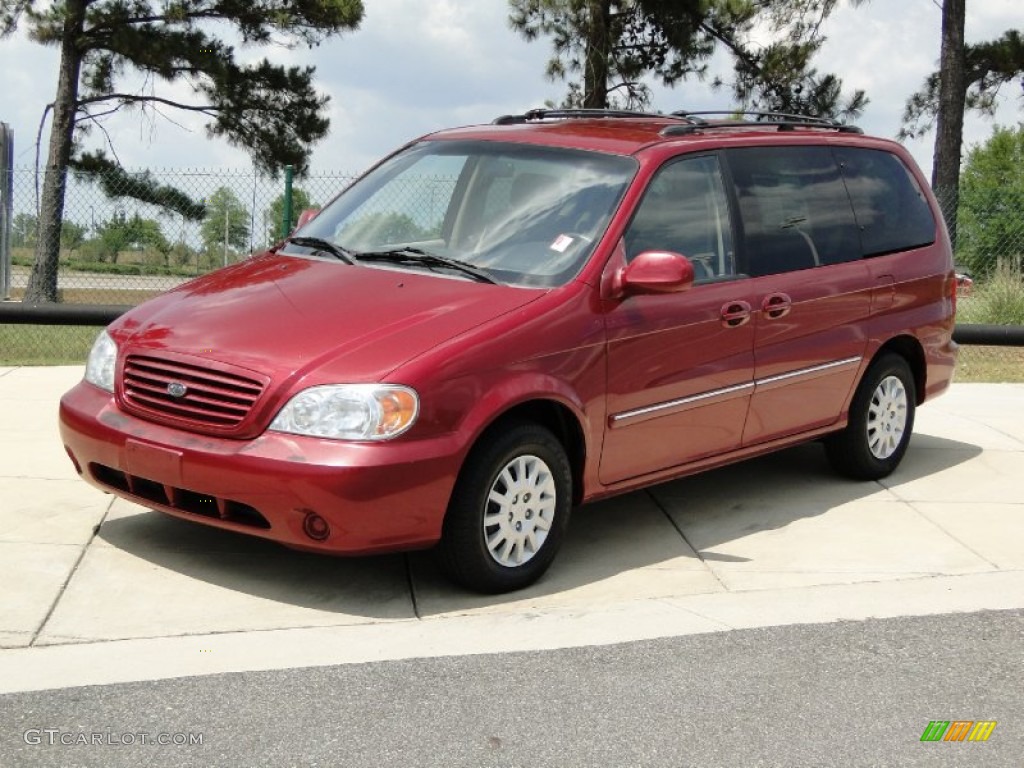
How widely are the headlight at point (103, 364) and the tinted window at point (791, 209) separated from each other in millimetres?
2928

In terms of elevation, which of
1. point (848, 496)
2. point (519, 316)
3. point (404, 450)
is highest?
point (519, 316)

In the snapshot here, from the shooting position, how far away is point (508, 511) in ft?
20.1

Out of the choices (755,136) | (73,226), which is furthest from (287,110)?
(755,136)

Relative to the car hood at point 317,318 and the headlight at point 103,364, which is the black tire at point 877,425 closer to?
the car hood at point 317,318

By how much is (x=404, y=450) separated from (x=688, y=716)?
1429 mm

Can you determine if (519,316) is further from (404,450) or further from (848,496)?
(848,496)

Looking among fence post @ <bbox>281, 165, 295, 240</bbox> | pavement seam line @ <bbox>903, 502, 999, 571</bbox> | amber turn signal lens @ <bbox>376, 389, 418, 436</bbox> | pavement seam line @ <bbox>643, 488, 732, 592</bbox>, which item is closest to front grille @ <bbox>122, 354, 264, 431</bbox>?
→ amber turn signal lens @ <bbox>376, 389, 418, 436</bbox>

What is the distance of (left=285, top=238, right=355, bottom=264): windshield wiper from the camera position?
6.92m

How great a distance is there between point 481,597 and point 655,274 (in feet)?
4.96

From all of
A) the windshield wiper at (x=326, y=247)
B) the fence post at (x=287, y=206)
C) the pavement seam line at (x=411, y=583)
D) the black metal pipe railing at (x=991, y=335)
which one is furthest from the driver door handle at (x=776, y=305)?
the fence post at (x=287, y=206)

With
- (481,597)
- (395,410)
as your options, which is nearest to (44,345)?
(481,597)

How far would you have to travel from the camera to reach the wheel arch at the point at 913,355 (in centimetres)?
843

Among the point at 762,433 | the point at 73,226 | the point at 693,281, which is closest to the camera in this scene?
the point at 693,281

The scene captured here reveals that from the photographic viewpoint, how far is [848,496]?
8266mm
